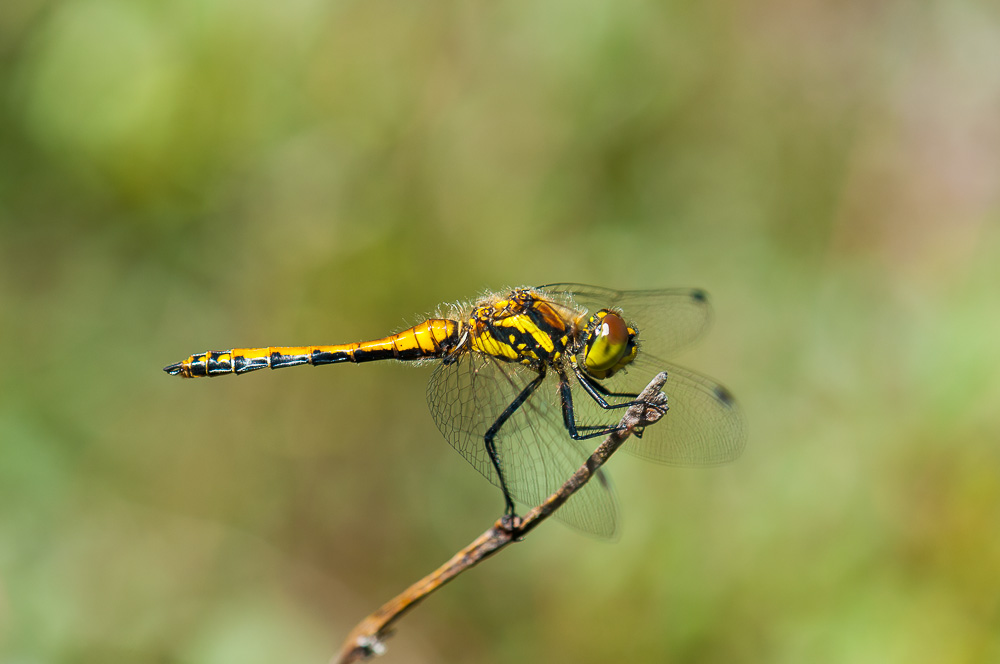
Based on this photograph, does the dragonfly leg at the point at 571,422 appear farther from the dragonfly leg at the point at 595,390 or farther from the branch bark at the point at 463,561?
the branch bark at the point at 463,561

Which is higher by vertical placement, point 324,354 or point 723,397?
point 324,354

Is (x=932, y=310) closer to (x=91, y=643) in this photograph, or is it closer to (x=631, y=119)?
(x=631, y=119)

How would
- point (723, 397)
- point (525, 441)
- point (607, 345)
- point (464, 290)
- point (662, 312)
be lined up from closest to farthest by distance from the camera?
point (607, 345)
point (525, 441)
point (723, 397)
point (662, 312)
point (464, 290)

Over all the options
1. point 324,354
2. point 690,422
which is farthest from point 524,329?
point 324,354

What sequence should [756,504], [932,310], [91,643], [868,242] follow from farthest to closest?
[868,242] < [932,310] < [756,504] < [91,643]

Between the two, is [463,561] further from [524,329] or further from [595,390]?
[524,329]

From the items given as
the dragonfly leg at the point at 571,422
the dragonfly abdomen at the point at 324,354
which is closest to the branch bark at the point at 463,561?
the dragonfly leg at the point at 571,422

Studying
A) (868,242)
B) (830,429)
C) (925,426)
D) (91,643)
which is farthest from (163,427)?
(868,242)
